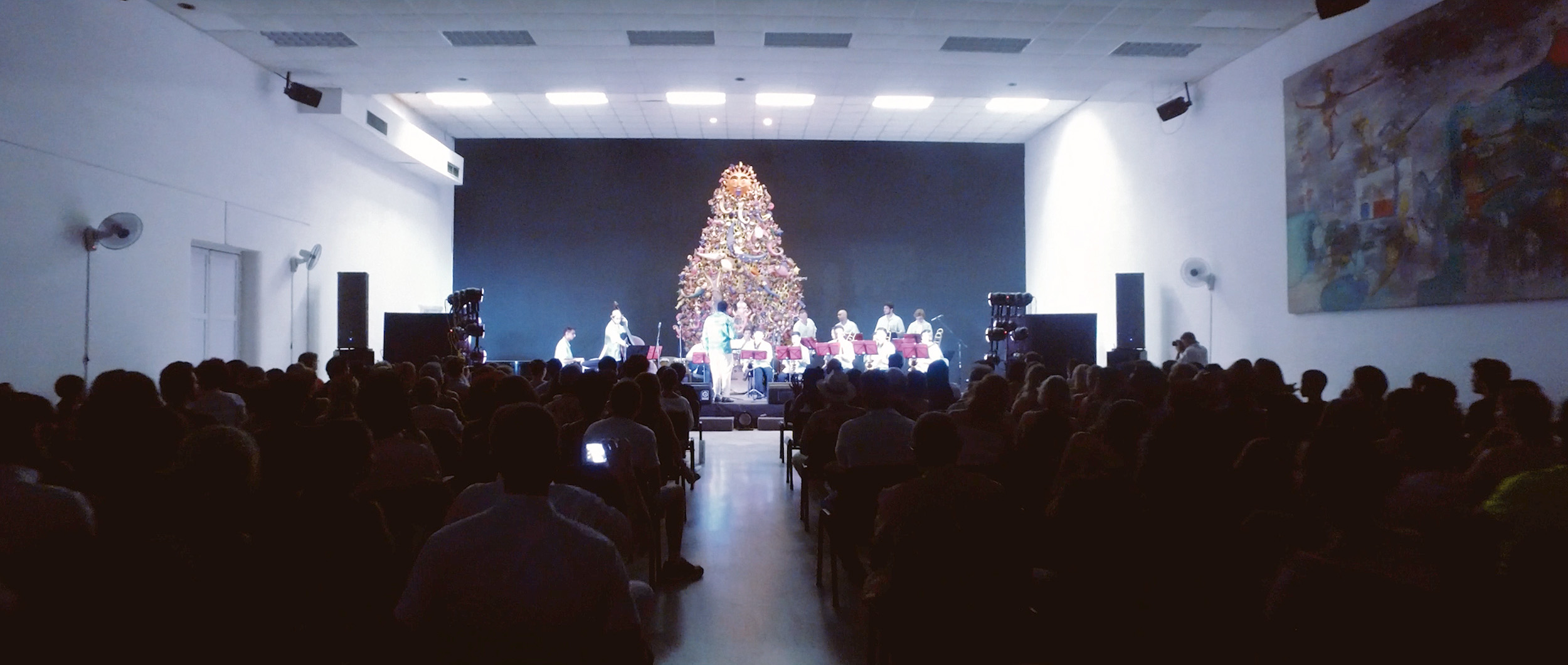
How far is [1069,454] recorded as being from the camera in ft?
11.7

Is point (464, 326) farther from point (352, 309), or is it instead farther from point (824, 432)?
point (824, 432)

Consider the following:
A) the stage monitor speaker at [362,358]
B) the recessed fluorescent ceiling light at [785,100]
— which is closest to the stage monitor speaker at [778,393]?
the recessed fluorescent ceiling light at [785,100]

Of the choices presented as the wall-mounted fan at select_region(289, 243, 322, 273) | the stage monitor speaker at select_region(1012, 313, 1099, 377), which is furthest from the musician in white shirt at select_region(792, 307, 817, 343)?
the wall-mounted fan at select_region(289, 243, 322, 273)

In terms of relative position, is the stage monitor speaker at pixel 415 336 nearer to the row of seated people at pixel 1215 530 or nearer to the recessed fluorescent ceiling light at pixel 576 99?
the recessed fluorescent ceiling light at pixel 576 99

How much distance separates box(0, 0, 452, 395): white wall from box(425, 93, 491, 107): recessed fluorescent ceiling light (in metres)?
1.73

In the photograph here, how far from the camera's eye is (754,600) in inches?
179

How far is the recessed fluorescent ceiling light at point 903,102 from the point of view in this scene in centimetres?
1507

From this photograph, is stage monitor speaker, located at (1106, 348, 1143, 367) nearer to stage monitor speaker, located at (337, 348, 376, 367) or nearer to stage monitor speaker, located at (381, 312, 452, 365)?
stage monitor speaker, located at (337, 348, 376, 367)

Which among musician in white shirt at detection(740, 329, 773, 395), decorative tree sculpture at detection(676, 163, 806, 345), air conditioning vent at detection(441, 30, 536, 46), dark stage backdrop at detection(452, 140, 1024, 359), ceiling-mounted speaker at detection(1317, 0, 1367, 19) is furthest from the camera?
dark stage backdrop at detection(452, 140, 1024, 359)

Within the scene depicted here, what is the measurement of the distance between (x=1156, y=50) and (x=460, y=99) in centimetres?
1011

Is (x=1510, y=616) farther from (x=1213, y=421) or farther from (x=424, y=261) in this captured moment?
(x=424, y=261)

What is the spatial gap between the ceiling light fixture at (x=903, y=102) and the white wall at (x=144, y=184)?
787 centimetres

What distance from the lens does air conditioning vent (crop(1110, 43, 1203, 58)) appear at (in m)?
10.9

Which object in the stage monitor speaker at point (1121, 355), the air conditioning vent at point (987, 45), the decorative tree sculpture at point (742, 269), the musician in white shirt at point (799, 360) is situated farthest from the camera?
the decorative tree sculpture at point (742, 269)
